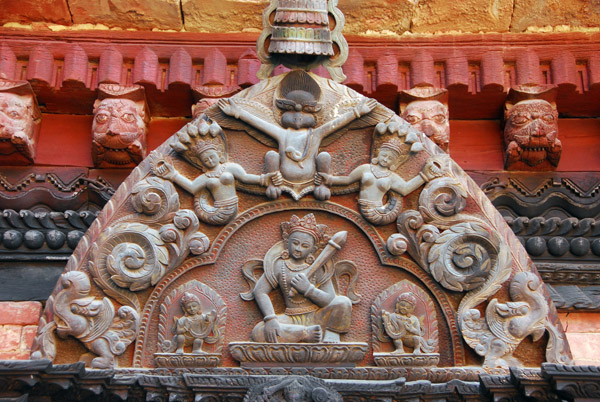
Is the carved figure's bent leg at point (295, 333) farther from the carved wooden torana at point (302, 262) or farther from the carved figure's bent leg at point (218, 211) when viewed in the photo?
the carved figure's bent leg at point (218, 211)

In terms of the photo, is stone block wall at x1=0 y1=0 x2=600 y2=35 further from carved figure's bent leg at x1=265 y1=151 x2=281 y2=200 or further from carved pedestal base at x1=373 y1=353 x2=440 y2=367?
carved pedestal base at x1=373 y1=353 x2=440 y2=367

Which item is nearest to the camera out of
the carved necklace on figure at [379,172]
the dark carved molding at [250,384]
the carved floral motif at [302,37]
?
the dark carved molding at [250,384]

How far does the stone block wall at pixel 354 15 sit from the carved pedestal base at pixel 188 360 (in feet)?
7.98

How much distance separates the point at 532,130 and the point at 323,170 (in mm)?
1462

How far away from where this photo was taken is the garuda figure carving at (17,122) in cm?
618

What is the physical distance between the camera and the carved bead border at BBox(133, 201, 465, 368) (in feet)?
17.1

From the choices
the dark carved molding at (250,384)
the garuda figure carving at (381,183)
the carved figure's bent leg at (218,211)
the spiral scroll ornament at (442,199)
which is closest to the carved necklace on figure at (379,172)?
the garuda figure carving at (381,183)

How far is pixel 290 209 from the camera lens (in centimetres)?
548

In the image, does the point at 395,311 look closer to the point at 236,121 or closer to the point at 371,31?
the point at 236,121

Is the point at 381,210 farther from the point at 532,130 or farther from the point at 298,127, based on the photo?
the point at 532,130

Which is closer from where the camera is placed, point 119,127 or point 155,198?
point 155,198

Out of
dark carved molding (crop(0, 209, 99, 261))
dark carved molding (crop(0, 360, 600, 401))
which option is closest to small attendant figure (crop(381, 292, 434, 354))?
dark carved molding (crop(0, 360, 600, 401))


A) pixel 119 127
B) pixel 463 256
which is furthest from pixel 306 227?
pixel 119 127

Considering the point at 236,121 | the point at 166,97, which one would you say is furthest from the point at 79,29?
the point at 236,121
